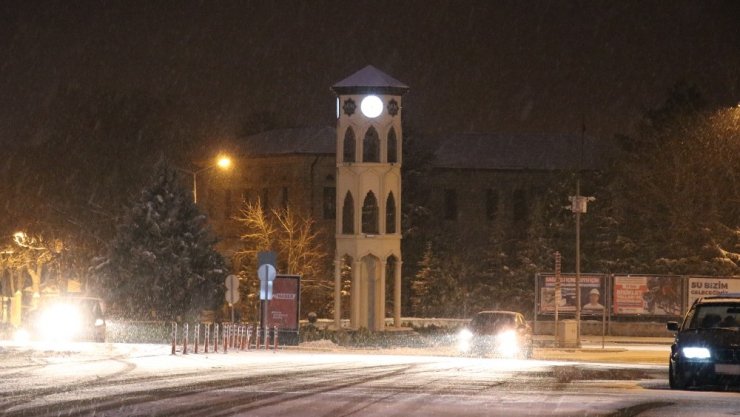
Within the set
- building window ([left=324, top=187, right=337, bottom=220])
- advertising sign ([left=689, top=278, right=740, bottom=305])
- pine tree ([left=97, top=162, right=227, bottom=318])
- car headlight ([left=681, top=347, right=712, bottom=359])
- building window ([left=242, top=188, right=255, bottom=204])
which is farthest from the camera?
building window ([left=242, top=188, right=255, bottom=204])

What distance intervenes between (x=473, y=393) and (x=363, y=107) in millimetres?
30980

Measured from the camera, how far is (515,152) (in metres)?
103

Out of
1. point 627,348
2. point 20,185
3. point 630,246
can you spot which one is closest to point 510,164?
point 630,246

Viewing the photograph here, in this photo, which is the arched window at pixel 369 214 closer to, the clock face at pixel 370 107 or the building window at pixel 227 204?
the clock face at pixel 370 107

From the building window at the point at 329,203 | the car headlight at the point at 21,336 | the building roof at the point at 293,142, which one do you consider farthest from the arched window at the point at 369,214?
the building roof at the point at 293,142

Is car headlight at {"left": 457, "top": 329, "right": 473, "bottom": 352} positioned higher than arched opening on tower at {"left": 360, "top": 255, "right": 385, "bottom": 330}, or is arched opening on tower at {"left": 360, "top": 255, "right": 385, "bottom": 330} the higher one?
arched opening on tower at {"left": 360, "top": 255, "right": 385, "bottom": 330}

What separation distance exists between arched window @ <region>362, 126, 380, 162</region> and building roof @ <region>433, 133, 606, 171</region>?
137ft

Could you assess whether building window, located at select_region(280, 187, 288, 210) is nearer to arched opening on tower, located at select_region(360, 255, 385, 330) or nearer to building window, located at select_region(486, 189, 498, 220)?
building window, located at select_region(486, 189, 498, 220)

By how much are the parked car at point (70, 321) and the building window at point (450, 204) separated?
191ft

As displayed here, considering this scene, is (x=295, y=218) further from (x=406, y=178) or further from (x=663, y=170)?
(x=663, y=170)

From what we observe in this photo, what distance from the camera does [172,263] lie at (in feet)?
205

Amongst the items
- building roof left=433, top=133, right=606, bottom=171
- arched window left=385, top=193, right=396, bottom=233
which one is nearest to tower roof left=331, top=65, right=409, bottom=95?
arched window left=385, top=193, right=396, bottom=233

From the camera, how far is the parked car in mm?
41875

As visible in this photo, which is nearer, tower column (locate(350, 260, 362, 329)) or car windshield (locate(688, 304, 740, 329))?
car windshield (locate(688, 304, 740, 329))
